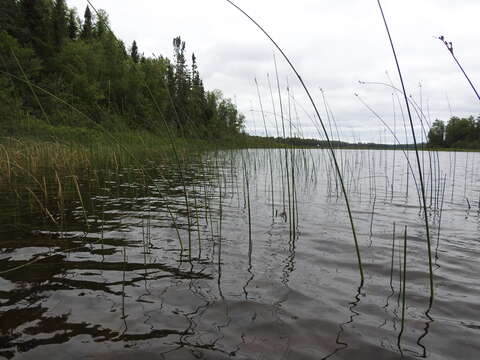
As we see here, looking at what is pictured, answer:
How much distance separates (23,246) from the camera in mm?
3344

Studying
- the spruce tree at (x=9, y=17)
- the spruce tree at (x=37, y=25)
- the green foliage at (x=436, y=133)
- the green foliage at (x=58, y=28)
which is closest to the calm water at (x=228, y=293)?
the spruce tree at (x=9, y=17)

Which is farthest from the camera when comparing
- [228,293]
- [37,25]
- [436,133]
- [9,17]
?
[436,133]

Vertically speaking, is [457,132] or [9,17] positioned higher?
[9,17]

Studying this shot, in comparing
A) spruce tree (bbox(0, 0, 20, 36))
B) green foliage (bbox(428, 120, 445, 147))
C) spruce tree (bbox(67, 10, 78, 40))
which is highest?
spruce tree (bbox(67, 10, 78, 40))

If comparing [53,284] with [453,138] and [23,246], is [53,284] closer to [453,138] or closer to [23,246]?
[23,246]

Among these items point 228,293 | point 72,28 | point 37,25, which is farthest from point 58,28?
point 228,293

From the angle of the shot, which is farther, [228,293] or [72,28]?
[72,28]

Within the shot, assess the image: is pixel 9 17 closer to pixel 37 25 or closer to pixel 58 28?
pixel 37 25

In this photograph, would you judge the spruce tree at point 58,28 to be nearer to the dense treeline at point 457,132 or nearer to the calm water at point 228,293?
the calm water at point 228,293

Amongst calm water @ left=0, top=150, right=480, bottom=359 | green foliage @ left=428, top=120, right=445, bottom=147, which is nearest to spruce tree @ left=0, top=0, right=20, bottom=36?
calm water @ left=0, top=150, right=480, bottom=359

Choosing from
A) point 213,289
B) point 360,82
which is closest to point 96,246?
point 213,289

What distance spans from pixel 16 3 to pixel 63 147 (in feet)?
134

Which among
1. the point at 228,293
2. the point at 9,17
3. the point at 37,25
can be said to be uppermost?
the point at 37,25

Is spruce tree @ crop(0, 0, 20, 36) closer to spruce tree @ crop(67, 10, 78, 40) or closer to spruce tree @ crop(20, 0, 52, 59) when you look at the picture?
spruce tree @ crop(20, 0, 52, 59)
